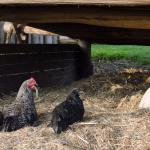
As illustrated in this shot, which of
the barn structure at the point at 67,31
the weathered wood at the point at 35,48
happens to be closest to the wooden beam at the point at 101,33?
the barn structure at the point at 67,31

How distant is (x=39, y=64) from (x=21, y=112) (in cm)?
240

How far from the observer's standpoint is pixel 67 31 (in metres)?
7.11

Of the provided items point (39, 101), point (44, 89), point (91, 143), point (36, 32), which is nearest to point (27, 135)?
point (91, 143)

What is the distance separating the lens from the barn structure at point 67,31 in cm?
496

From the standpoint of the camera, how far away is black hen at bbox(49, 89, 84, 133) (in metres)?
4.23

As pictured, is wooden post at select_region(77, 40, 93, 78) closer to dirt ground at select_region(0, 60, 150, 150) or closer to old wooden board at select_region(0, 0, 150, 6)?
dirt ground at select_region(0, 60, 150, 150)

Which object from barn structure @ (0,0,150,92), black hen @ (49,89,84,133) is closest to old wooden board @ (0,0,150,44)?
barn structure @ (0,0,150,92)

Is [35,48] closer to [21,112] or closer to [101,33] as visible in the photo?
[101,33]

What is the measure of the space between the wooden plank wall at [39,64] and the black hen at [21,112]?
1343 millimetres

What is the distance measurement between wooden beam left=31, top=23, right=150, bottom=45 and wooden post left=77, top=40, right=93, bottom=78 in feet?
1.75

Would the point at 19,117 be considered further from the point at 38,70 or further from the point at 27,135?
the point at 38,70

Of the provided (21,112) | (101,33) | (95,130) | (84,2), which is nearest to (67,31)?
(101,33)

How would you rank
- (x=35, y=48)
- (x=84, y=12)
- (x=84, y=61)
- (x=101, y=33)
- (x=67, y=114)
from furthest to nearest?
(x=84, y=61) → (x=101, y=33) → (x=35, y=48) → (x=84, y=12) → (x=67, y=114)

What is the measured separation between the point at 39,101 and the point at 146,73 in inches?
103
